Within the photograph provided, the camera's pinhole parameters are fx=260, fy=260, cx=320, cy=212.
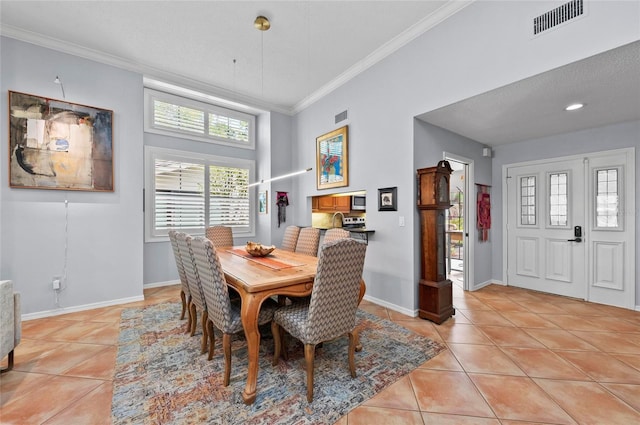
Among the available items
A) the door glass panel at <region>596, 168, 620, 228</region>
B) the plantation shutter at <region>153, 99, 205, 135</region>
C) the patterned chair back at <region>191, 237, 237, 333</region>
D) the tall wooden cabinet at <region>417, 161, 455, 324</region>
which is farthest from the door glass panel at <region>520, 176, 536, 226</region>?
the plantation shutter at <region>153, 99, 205, 135</region>

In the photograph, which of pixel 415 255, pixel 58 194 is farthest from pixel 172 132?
pixel 415 255

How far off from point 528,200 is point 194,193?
5.77m

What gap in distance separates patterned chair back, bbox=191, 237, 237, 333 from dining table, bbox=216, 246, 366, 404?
5.0 inches

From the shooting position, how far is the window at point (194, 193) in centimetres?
438

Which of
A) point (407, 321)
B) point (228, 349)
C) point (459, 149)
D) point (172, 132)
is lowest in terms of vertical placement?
point (407, 321)

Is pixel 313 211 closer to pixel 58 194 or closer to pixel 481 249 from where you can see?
pixel 481 249

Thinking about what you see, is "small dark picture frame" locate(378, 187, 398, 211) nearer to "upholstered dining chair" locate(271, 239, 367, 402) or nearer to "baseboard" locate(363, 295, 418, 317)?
"baseboard" locate(363, 295, 418, 317)

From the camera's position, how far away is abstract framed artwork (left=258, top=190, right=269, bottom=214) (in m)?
5.23

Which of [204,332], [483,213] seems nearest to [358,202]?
[483,213]

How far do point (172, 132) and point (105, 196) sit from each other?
1.60 m

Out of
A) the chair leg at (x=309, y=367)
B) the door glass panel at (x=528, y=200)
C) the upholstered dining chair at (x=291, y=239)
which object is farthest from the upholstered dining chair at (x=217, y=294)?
the door glass panel at (x=528, y=200)

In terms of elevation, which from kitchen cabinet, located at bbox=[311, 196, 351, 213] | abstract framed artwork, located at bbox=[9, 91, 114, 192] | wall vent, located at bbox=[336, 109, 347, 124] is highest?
wall vent, located at bbox=[336, 109, 347, 124]

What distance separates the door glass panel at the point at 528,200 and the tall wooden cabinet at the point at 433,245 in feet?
7.18

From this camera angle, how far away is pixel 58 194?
325 cm
